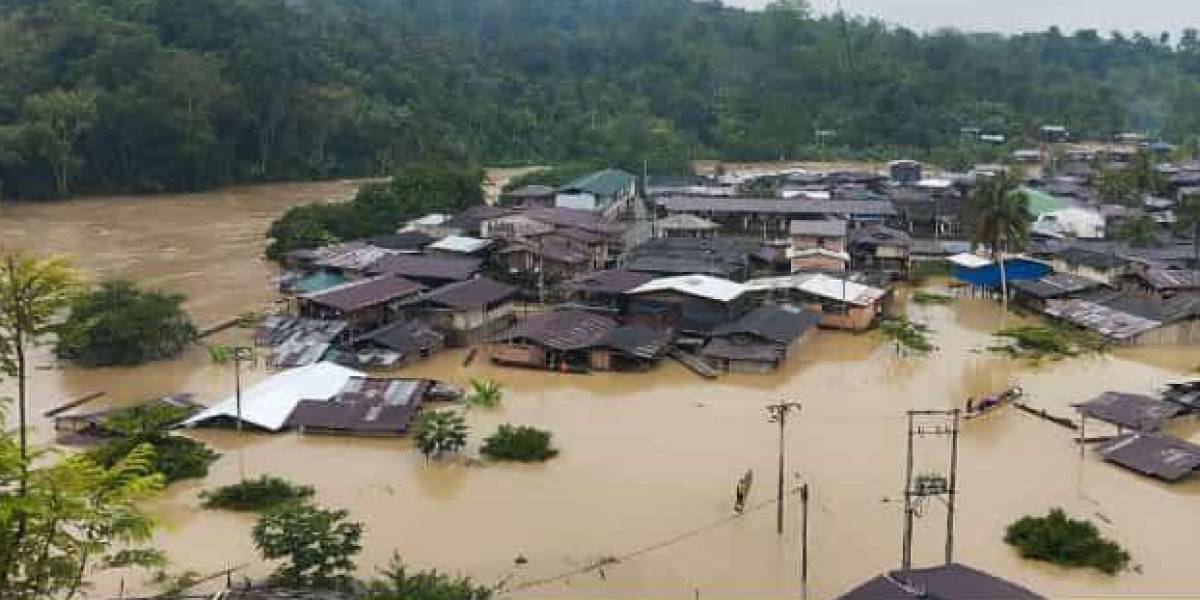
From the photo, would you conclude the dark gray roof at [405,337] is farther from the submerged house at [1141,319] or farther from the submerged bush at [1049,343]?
the submerged house at [1141,319]

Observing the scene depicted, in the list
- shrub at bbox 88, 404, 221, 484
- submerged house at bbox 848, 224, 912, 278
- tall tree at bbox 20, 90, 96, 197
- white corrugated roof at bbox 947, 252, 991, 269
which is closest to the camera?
shrub at bbox 88, 404, 221, 484

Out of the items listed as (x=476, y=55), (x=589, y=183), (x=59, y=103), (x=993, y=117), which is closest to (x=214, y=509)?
(x=589, y=183)

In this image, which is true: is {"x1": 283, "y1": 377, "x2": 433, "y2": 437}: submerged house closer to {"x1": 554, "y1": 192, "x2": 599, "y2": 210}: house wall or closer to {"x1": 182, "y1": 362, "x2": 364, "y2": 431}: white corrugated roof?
{"x1": 182, "y1": 362, "x2": 364, "y2": 431}: white corrugated roof

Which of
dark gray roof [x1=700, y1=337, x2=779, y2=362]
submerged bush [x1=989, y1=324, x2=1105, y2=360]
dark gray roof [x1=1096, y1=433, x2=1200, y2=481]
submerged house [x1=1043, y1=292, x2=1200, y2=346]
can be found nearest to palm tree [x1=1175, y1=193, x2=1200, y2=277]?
submerged house [x1=1043, y1=292, x2=1200, y2=346]

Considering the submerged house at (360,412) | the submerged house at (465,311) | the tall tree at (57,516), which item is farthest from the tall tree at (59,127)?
the tall tree at (57,516)

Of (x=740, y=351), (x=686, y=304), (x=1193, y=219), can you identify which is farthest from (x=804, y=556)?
(x=1193, y=219)

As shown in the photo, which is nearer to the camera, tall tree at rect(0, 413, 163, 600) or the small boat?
tall tree at rect(0, 413, 163, 600)

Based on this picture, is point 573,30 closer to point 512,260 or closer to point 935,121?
point 935,121
